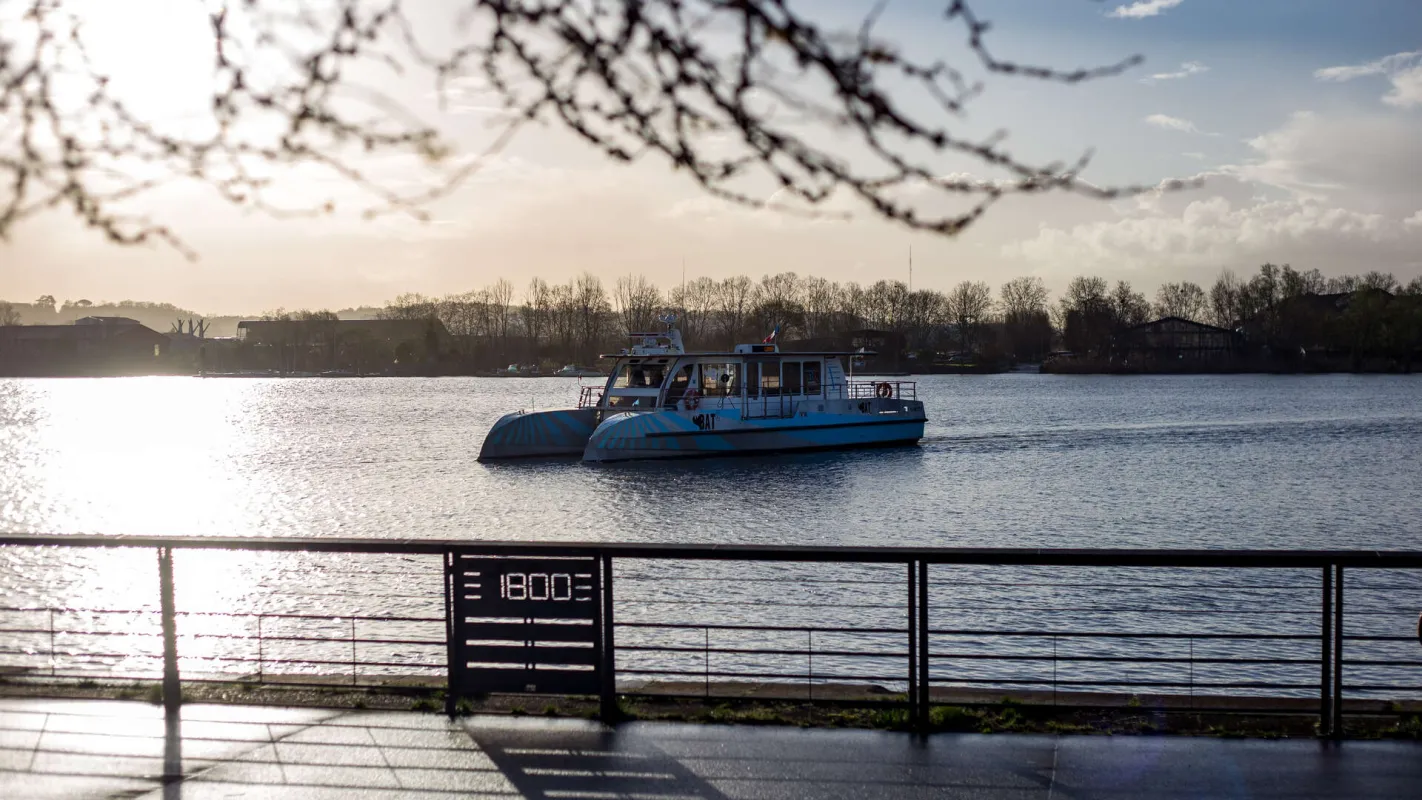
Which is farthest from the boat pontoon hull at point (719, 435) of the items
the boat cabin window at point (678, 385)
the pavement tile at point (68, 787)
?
the pavement tile at point (68, 787)

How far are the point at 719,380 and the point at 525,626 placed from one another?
116ft

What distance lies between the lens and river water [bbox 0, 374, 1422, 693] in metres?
17.9

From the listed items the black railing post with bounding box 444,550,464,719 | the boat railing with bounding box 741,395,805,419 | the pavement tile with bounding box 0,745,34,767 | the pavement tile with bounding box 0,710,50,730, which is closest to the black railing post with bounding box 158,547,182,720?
the pavement tile with bounding box 0,710,50,730

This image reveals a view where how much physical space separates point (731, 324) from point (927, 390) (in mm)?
23476

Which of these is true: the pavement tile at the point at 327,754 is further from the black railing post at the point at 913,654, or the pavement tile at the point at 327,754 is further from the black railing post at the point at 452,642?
the black railing post at the point at 913,654

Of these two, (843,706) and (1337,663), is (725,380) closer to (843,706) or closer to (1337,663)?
(843,706)

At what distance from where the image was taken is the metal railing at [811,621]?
6074mm

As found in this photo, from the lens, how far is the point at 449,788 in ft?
17.3

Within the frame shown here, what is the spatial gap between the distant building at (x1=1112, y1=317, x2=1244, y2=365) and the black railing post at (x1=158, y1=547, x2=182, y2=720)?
160m

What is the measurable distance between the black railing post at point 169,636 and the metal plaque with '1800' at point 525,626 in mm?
1429

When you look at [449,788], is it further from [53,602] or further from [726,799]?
[53,602]

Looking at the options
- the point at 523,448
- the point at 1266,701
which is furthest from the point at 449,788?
the point at 523,448

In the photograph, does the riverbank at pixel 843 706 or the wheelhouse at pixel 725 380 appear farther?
the wheelhouse at pixel 725 380

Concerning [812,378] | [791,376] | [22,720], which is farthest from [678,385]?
[22,720]
